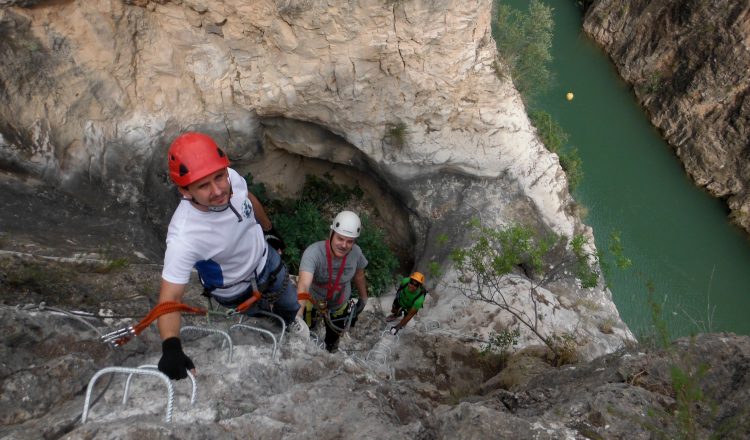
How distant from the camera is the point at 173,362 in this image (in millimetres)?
2221

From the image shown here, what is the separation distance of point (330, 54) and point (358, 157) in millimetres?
1889

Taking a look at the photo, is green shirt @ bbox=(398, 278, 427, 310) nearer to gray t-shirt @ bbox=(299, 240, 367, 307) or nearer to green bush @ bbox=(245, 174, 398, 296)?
gray t-shirt @ bbox=(299, 240, 367, 307)

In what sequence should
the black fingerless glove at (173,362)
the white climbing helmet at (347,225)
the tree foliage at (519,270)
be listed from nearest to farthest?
the black fingerless glove at (173,362) → the white climbing helmet at (347,225) → the tree foliage at (519,270)

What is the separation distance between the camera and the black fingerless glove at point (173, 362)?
7.27 feet

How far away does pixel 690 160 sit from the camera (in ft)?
44.5

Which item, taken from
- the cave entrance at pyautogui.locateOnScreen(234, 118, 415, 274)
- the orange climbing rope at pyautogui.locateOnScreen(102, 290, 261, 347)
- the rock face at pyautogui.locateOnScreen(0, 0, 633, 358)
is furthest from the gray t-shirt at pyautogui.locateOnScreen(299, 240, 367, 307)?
the cave entrance at pyautogui.locateOnScreen(234, 118, 415, 274)

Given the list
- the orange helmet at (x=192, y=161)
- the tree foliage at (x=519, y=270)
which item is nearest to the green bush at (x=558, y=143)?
the tree foliage at (x=519, y=270)

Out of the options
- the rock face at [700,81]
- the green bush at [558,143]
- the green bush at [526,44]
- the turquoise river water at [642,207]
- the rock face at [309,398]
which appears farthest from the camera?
the rock face at [700,81]

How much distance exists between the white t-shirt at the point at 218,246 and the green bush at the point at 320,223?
13.1ft

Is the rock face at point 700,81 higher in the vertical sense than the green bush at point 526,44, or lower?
higher

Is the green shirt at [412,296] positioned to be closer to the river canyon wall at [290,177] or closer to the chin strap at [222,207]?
the river canyon wall at [290,177]

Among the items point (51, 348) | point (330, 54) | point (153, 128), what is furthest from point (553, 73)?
point (51, 348)

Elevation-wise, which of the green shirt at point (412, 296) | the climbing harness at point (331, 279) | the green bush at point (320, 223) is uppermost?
the climbing harness at point (331, 279)

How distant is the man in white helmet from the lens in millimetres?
3625
